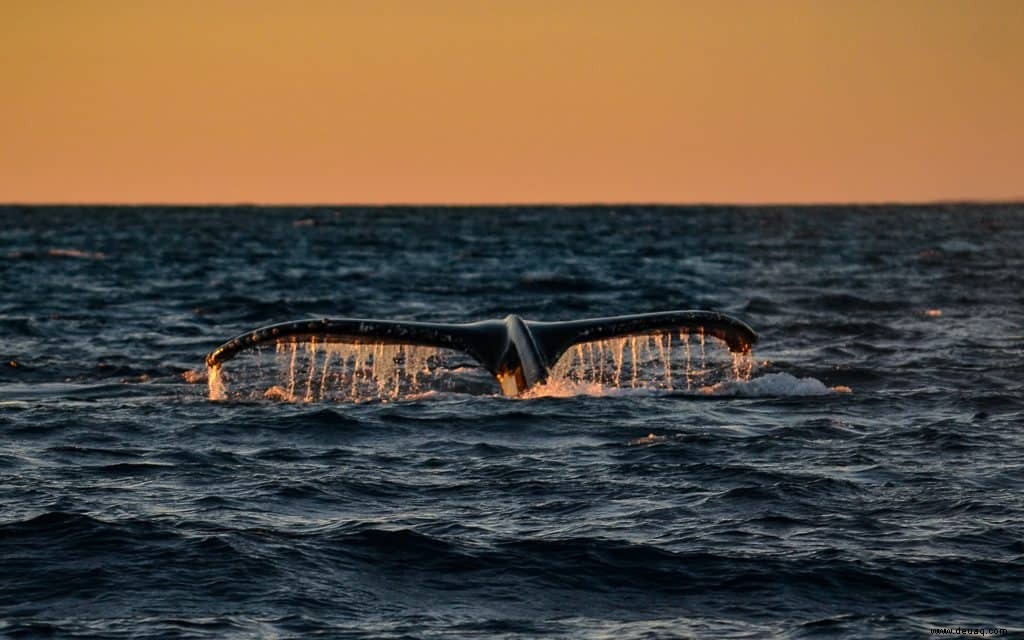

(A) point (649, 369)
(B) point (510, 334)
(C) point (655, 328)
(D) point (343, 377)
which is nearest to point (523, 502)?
(C) point (655, 328)

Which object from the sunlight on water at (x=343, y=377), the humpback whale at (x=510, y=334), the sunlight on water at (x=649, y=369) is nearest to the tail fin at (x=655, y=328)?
the humpback whale at (x=510, y=334)

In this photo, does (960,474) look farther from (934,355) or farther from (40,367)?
(40,367)

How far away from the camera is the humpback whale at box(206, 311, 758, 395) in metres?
15.5

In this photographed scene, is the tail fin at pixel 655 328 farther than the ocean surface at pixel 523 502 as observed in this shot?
Yes

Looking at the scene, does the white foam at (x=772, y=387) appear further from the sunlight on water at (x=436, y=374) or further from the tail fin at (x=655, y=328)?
the tail fin at (x=655, y=328)

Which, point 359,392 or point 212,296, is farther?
point 212,296

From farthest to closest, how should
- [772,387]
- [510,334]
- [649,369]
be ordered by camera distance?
[649,369] < [772,387] < [510,334]

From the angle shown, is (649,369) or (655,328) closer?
(655,328)

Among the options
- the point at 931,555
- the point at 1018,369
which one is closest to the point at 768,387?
the point at 1018,369

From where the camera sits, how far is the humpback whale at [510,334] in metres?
15.5

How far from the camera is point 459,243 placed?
287 ft

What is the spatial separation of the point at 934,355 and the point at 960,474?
10.3 m

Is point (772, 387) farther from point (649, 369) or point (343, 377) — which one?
point (343, 377)

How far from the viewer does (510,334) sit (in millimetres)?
16953
